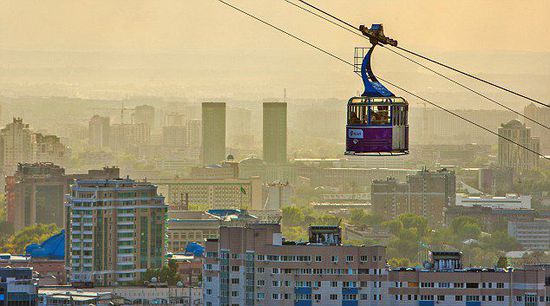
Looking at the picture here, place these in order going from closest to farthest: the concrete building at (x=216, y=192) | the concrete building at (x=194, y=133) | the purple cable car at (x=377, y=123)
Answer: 1. the purple cable car at (x=377, y=123)
2. the concrete building at (x=216, y=192)
3. the concrete building at (x=194, y=133)

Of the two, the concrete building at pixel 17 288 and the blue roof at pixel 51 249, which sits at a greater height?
the concrete building at pixel 17 288

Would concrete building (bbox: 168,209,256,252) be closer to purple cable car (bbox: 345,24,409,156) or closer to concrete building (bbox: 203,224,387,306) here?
concrete building (bbox: 203,224,387,306)

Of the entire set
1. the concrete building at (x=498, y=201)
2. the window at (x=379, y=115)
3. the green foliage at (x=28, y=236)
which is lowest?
the green foliage at (x=28, y=236)

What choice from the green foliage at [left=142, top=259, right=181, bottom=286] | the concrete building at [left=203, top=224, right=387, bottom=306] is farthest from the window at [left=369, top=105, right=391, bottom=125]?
the green foliage at [left=142, top=259, right=181, bottom=286]

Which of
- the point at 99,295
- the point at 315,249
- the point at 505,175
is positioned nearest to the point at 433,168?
the point at 505,175

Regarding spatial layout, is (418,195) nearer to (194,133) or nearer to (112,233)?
(194,133)

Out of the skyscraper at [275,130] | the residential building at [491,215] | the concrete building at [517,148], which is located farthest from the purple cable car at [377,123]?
the skyscraper at [275,130]

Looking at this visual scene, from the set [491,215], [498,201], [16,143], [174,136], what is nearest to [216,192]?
[498,201]

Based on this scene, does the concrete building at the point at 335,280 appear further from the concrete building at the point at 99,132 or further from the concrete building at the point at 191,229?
the concrete building at the point at 99,132
